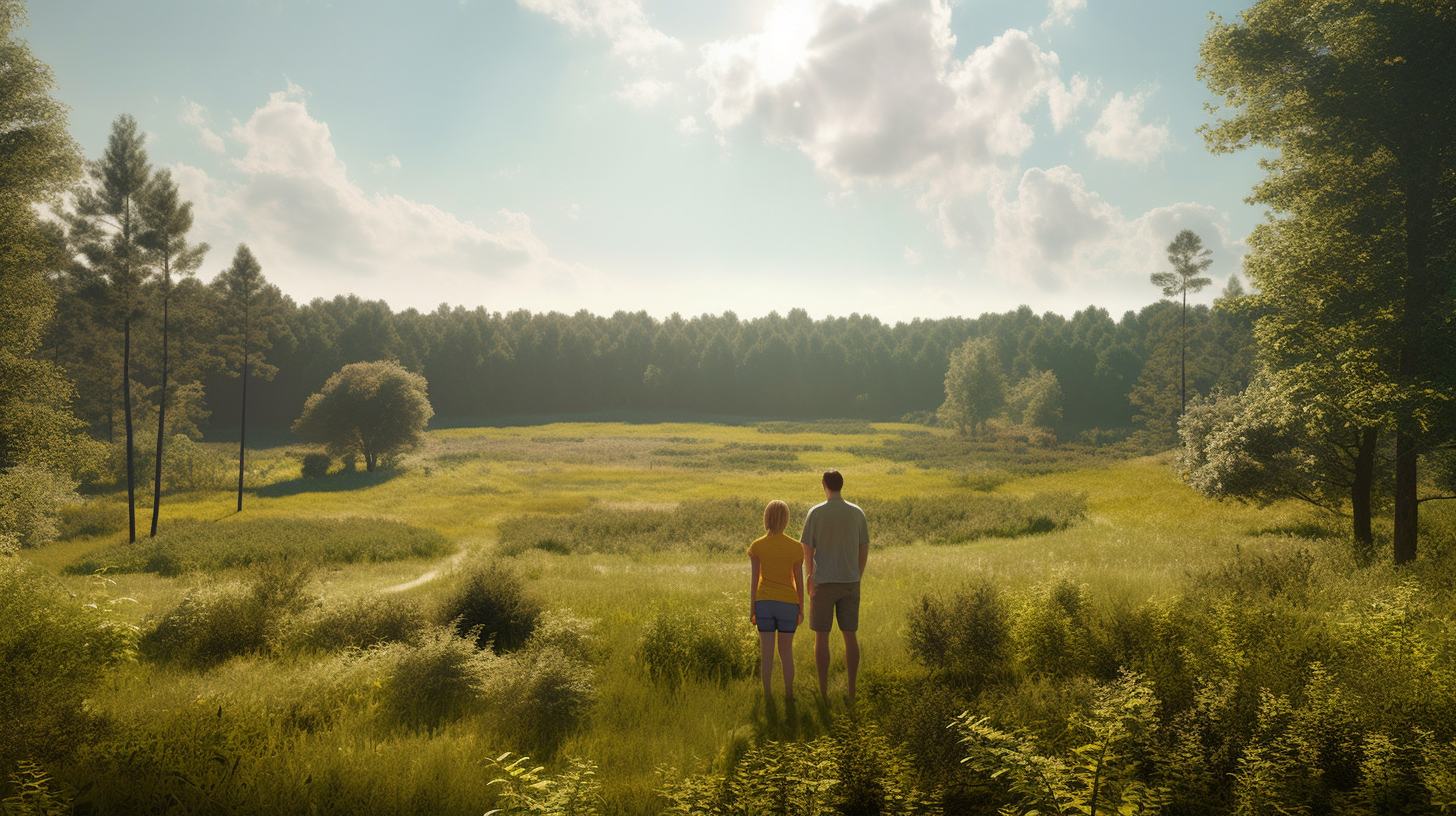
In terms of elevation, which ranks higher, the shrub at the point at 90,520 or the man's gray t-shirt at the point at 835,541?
the man's gray t-shirt at the point at 835,541

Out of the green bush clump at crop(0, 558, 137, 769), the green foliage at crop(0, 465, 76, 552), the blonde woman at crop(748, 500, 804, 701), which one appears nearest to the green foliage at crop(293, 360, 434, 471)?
the green foliage at crop(0, 465, 76, 552)

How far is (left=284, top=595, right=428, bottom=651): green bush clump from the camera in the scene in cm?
956

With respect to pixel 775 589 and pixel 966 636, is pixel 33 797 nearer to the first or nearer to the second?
pixel 775 589

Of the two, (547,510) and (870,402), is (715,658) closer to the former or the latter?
(547,510)

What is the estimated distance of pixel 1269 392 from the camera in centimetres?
1678

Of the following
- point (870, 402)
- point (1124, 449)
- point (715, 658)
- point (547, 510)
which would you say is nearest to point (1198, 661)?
point (715, 658)

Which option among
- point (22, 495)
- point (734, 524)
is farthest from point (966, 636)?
point (22, 495)

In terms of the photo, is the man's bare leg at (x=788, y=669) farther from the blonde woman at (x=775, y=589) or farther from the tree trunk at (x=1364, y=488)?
the tree trunk at (x=1364, y=488)

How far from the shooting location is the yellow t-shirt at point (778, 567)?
7.58m

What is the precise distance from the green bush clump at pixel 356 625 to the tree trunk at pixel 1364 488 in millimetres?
20418

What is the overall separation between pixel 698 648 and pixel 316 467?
4960cm

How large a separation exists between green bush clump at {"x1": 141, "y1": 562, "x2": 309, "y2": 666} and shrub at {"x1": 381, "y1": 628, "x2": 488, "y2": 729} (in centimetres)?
321

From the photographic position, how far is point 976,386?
274ft

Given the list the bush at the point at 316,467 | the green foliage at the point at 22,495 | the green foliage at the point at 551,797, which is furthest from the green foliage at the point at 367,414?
the green foliage at the point at 551,797
